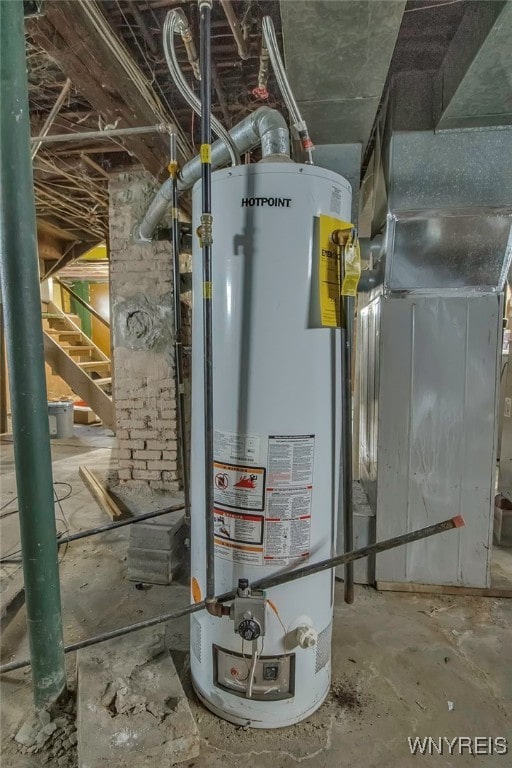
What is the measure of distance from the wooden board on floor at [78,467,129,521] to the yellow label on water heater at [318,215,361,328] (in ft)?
7.38

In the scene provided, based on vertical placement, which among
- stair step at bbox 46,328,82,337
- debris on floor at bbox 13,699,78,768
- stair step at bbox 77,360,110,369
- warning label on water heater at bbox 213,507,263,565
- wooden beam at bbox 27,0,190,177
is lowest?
debris on floor at bbox 13,699,78,768

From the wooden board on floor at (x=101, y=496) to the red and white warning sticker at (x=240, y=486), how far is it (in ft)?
6.12

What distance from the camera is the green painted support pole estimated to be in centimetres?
113

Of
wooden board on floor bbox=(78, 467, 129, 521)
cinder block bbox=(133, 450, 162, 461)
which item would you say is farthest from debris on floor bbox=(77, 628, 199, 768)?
cinder block bbox=(133, 450, 162, 461)

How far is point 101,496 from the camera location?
3049 mm

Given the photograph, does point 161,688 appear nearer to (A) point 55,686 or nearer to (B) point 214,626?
(B) point 214,626

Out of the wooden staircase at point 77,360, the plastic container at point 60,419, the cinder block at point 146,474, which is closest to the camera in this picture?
the cinder block at point 146,474

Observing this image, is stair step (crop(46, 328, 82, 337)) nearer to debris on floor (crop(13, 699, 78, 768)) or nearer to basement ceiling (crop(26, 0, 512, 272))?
basement ceiling (crop(26, 0, 512, 272))

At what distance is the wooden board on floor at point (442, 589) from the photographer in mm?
2033

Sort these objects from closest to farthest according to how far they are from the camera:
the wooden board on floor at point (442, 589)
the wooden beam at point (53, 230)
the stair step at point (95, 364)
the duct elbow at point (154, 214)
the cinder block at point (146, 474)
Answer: the wooden board on floor at point (442, 589) → the duct elbow at point (154, 214) → the cinder block at point (146, 474) → the wooden beam at point (53, 230) → the stair step at point (95, 364)

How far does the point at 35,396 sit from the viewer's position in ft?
4.02

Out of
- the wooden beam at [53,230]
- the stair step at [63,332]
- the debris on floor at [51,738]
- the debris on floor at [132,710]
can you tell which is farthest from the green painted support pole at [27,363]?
the stair step at [63,332]

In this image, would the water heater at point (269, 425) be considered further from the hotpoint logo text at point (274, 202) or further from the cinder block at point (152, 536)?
the cinder block at point (152, 536)

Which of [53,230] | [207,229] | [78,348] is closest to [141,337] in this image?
[207,229]
